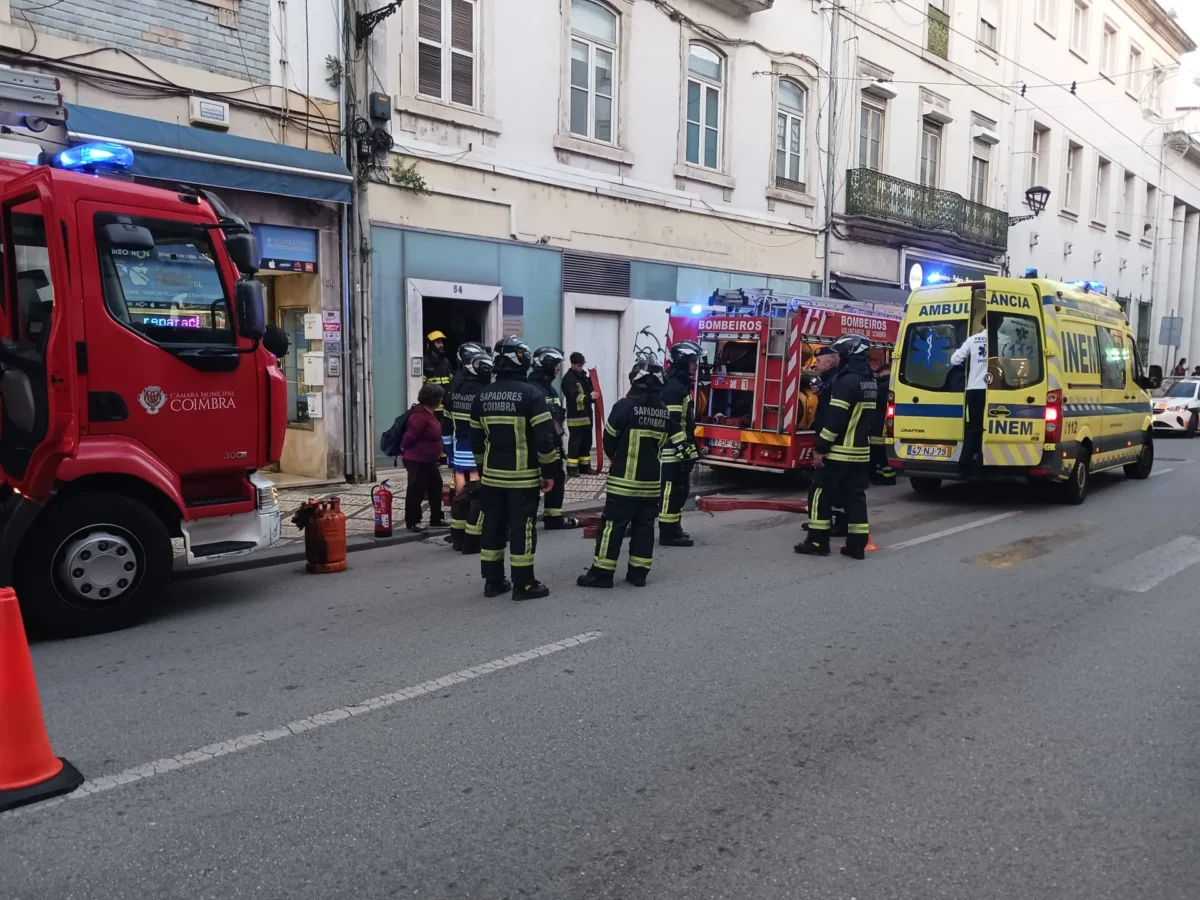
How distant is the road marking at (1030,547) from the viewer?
785cm

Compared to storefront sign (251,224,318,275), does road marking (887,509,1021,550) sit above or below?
below

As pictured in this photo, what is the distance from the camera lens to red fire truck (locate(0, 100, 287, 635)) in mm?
5512

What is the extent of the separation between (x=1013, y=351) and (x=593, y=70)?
7930 mm

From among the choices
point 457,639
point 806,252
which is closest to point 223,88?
point 457,639

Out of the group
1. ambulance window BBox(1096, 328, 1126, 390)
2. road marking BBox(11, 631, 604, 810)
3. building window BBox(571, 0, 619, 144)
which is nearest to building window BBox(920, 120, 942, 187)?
building window BBox(571, 0, 619, 144)

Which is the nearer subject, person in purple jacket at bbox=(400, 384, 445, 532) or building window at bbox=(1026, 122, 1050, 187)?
person in purple jacket at bbox=(400, 384, 445, 532)

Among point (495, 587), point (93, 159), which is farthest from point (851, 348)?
point (93, 159)

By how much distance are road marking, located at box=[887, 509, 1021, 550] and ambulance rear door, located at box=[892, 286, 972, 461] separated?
2.88 ft

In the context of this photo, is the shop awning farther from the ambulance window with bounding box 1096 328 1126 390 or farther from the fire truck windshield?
the fire truck windshield

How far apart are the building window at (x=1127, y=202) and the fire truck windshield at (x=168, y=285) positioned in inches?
1301

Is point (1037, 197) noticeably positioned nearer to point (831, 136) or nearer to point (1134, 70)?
point (831, 136)

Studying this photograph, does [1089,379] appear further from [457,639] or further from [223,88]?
[223,88]

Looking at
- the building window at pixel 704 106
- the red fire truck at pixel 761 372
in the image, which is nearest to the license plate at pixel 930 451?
the red fire truck at pixel 761 372

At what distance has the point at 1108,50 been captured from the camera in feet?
98.3
